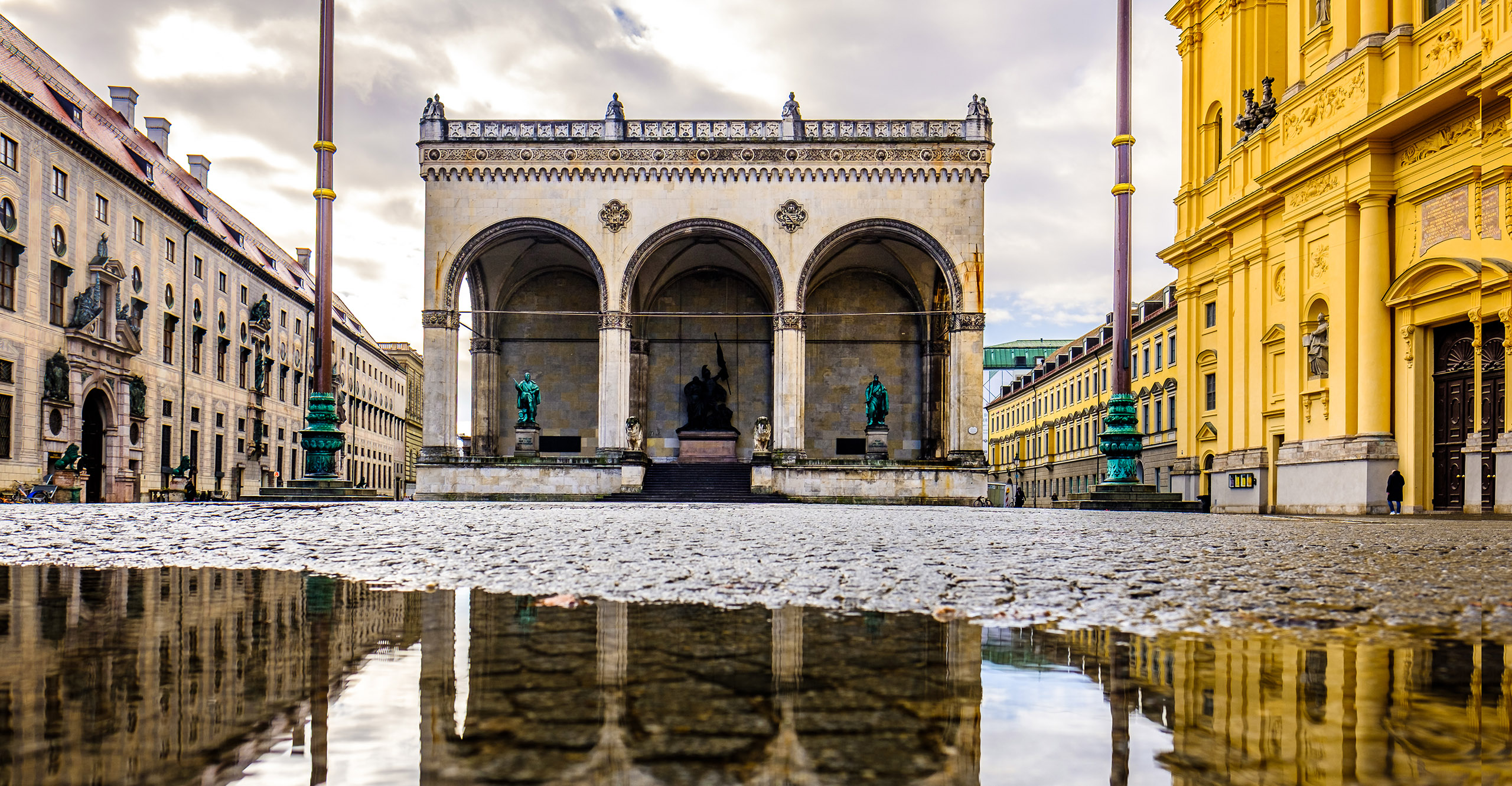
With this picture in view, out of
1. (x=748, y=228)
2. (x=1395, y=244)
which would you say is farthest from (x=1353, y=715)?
(x=748, y=228)

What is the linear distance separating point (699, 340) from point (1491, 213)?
24.2 metres

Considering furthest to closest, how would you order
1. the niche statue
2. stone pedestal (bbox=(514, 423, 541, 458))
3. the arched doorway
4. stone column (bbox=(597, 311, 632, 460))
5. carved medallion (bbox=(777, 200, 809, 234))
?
the niche statue < stone pedestal (bbox=(514, 423, 541, 458)) < the arched doorway < carved medallion (bbox=(777, 200, 809, 234)) < stone column (bbox=(597, 311, 632, 460))

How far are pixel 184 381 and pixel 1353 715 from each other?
141 ft

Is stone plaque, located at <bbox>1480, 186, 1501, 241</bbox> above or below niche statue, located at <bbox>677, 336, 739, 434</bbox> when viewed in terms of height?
above

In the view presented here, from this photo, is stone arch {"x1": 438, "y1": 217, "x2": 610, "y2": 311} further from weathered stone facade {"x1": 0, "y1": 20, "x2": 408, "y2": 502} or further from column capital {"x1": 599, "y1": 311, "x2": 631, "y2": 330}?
weathered stone facade {"x1": 0, "y1": 20, "x2": 408, "y2": 502}

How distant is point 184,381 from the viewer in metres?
38.1

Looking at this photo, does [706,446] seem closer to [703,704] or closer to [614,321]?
[614,321]

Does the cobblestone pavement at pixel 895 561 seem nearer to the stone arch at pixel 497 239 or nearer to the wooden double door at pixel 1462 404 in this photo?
the wooden double door at pixel 1462 404

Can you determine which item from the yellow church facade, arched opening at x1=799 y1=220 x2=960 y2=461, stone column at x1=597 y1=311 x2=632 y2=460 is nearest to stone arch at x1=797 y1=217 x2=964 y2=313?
arched opening at x1=799 y1=220 x2=960 y2=461

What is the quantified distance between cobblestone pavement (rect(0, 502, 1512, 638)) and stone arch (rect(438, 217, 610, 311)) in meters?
22.2

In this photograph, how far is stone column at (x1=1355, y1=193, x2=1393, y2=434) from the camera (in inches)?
809

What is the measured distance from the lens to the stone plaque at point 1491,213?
17531mm

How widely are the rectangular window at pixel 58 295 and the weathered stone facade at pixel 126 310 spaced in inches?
2.4

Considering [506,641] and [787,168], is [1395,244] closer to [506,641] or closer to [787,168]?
[787,168]
